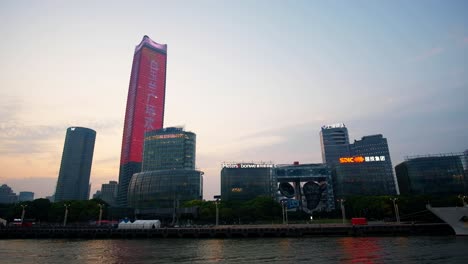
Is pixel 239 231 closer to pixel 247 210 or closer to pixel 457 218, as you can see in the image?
pixel 247 210

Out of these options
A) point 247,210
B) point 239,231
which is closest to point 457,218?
point 239,231

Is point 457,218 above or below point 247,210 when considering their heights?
below

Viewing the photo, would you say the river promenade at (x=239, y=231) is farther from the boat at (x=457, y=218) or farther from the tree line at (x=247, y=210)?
the tree line at (x=247, y=210)

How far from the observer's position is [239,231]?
96.6m

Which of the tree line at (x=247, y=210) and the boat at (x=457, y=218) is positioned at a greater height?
the tree line at (x=247, y=210)

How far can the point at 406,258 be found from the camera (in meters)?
44.1

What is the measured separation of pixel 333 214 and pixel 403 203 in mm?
46581

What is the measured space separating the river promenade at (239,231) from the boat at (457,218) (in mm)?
3299

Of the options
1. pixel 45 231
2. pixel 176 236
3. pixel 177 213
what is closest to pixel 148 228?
pixel 176 236

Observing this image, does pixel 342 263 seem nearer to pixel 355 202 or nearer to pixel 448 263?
pixel 448 263

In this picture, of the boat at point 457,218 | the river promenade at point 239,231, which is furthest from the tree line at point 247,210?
the boat at point 457,218

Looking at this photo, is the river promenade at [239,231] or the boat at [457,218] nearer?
the boat at [457,218]

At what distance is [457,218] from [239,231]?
202 ft

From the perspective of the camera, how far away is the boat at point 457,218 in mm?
80562
